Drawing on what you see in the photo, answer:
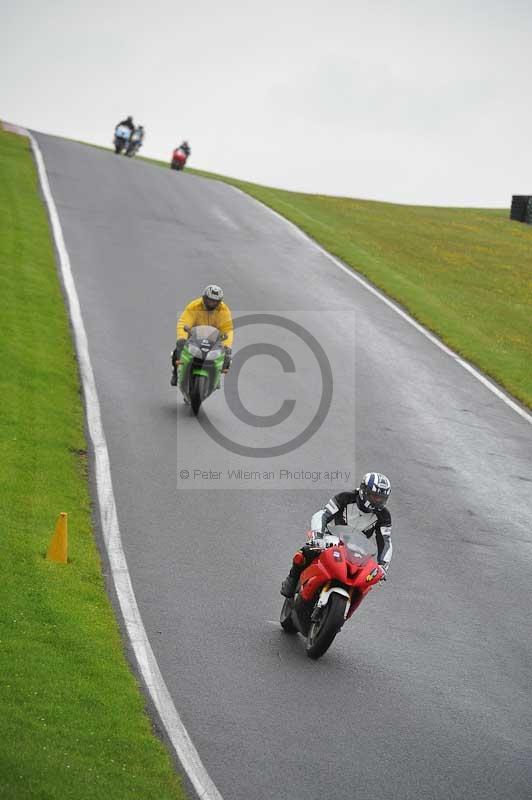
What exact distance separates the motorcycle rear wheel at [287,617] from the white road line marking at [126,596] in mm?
1568

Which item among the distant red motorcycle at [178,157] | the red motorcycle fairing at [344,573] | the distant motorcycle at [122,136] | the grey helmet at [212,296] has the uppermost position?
the distant motorcycle at [122,136]

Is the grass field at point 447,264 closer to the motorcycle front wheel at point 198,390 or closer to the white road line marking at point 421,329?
the white road line marking at point 421,329

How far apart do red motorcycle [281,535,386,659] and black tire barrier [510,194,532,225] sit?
5134 centimetres

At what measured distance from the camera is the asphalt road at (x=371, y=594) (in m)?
9.44

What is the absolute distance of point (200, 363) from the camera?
1881 centimetres

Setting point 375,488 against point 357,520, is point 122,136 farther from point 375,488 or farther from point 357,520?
point 375,488

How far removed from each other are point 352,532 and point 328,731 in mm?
2261

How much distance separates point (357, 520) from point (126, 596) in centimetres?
270

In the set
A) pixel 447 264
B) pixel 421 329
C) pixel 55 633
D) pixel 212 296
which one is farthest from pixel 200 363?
pixel 447 264

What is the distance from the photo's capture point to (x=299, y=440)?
62.1 ft

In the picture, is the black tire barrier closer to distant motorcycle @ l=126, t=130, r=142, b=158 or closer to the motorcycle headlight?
distant motorcycle @ l=126, t=130, r=142, b=158

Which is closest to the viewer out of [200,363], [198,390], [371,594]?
[371,594]

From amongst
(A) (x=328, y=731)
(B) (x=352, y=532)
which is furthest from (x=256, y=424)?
(A) (x=328, y=731)

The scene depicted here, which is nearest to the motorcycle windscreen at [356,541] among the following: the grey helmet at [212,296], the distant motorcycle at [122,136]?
the grey helmet at [212,296]
